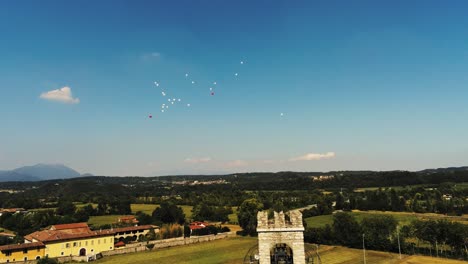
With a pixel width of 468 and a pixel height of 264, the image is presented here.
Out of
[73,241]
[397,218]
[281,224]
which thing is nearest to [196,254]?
[73,241]

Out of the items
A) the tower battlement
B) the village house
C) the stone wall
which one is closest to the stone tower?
the tower battlement

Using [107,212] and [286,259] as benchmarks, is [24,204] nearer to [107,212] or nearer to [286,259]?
[107,212]

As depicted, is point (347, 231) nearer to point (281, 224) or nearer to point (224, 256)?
point (224, 256)

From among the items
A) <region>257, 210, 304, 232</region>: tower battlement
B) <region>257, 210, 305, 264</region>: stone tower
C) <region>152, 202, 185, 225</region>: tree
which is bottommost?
<region>152, 202, 185, 225</region>: tree

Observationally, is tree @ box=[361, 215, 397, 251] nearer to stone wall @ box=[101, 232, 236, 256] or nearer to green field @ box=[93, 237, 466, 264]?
green field @ box=[93, 237, 466, 264]

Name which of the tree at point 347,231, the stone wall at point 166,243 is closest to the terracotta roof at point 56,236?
the stone wall at point 166,243

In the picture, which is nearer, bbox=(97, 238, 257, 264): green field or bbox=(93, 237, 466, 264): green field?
bbox=(93, 237, 466, 264): green field
